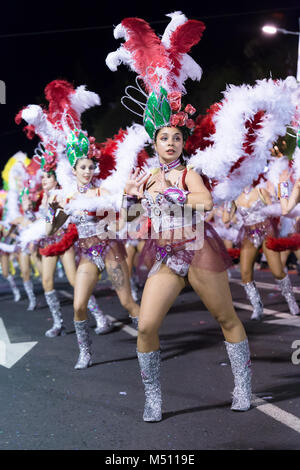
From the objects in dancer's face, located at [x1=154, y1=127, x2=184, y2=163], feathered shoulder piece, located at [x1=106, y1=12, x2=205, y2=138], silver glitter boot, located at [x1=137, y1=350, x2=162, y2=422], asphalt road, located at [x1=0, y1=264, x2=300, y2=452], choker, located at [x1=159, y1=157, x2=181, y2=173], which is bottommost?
asphalt road, located at [x1=0, y1=264, x2=300, y2=452]

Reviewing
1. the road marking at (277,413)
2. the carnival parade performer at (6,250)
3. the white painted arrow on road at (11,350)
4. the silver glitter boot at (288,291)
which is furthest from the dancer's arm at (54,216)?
the carnival parade performer at (6,250)

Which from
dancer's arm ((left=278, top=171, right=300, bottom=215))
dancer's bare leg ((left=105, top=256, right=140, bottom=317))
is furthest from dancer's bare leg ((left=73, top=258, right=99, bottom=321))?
dancer's arm ((left=278, top=171, right=300, bottom=215))

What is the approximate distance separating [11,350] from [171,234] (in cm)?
391

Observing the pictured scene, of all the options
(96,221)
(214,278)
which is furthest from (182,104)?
(96,221)

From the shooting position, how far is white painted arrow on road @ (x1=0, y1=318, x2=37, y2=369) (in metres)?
7.19

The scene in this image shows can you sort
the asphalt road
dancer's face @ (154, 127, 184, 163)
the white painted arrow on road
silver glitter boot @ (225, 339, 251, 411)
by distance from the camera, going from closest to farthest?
the asphalt road < silver glitter boot @ (225, 339, 251, 411) < dancer's face @ (154, 127, 184, 163) < the white painted arrow on road

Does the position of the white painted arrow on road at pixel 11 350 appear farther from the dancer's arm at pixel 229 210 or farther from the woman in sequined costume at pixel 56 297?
the dancer's arm at pixel 229 210

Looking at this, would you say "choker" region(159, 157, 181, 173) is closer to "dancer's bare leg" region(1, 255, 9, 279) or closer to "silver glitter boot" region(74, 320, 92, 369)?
"silver glitter boot" region(74, 320, 92, 369)

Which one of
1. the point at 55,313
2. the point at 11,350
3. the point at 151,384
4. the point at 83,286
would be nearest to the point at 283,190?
the point at 83,286

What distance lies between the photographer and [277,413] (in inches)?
182

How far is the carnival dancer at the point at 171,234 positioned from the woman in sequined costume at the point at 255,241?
158 inches

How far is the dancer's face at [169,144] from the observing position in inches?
191

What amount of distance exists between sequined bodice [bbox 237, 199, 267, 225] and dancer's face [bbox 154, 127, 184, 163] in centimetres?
429

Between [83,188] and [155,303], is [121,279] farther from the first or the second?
[155,303]
